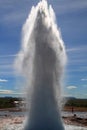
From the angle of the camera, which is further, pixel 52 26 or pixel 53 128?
pixel 52 26

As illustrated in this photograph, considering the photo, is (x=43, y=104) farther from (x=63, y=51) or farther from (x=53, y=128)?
(x=63, y=51)

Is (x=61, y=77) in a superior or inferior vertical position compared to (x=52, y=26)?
inferior

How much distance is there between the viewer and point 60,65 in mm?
34031

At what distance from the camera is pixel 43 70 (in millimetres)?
32625

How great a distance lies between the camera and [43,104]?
3172 centimetres

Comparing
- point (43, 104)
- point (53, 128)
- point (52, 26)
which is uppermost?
point (52, 26)

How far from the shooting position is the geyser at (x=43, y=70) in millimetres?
31625

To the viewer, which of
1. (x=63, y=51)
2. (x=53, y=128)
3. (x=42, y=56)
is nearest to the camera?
(x=53, y=128)

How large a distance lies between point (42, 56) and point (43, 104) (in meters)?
4.48

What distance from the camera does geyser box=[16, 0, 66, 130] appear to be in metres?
31.6

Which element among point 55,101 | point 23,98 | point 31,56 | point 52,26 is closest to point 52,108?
point 55,101

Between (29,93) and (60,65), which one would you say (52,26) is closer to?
(60,65)

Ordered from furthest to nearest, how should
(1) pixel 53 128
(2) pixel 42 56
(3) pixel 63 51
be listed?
(3) pixel 63 51 < (2) pixel 42 56 < (1) pixel 53 128

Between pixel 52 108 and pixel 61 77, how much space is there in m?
3.68
